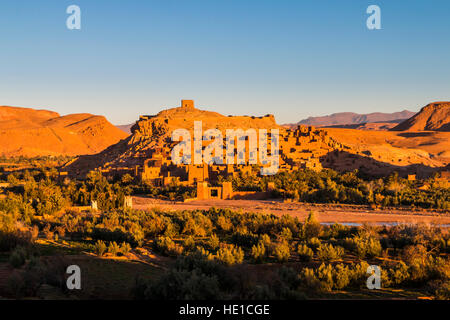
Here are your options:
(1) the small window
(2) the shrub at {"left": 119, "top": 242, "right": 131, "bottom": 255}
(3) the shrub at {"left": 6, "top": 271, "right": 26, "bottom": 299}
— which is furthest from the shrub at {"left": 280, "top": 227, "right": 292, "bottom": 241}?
(1) the small window

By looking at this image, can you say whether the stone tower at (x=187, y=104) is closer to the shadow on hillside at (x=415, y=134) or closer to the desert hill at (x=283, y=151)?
the desert hill at (x=283, y=151)

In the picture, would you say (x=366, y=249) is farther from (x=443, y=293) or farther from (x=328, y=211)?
(x=328, y=211)

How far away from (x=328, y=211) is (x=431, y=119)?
10940 centimetres

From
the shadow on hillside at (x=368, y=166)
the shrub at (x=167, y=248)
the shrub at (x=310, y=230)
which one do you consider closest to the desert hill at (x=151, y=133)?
the shadow on hillside at (x=368, y=166)

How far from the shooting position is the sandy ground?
2325 cm

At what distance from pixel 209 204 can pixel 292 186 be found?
764cm

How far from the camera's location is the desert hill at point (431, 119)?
119188 millimetres

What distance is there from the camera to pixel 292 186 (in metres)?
34.8

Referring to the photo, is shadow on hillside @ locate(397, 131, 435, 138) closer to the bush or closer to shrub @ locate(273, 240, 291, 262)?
shrub @ locate(273, 240, 291, 262)

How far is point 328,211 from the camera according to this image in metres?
26.4

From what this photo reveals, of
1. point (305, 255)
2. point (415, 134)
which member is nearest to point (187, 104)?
point (415, 134)
